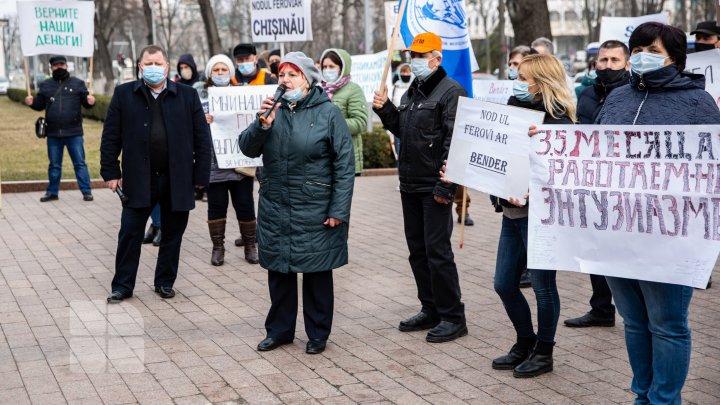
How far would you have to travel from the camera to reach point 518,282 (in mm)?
5758

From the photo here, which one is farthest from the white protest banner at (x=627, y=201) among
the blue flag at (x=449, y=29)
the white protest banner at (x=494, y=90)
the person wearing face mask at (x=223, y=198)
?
the white protest banner at (x=494, y=90)

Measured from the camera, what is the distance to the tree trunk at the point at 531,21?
57.8 ft

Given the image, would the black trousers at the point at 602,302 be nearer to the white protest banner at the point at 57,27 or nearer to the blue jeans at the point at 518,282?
the blue jeans at the point at 518,282

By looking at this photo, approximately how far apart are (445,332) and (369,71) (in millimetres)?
11295

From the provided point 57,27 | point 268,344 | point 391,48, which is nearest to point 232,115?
point 391,48

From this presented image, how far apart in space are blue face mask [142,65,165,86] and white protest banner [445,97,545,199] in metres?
2.64

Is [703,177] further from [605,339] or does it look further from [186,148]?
[186,148]

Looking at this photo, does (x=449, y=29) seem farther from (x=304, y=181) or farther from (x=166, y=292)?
(x=166, y=292)

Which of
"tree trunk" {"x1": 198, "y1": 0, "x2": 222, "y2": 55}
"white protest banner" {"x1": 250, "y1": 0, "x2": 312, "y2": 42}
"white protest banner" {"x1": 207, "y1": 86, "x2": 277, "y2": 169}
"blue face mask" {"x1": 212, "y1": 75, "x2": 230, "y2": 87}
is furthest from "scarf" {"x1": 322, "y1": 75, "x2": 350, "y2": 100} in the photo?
"tree trunk" {"x1": 198, "y1": 0, "x2": 222, "y2": 55}

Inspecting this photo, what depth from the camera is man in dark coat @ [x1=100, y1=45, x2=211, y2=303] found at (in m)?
7.68

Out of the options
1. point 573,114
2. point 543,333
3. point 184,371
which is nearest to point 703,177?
point 573,114

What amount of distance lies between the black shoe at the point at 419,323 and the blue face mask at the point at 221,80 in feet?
11.4

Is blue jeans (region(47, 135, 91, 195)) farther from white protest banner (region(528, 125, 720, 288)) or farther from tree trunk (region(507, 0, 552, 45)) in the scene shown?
white protest banner (region(528, 125, 720, 288))

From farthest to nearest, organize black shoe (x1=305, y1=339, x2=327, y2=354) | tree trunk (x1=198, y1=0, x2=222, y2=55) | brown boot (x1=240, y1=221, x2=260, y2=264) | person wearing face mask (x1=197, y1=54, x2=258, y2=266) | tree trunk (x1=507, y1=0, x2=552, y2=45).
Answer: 1. tree trunk (x1=198, y1=0, x2=222, y2=55)
2. tree trunk (x1=507, y1=0, x2=552, y2=45)
3. brown boot (x1=240, y1=221, x2=260, y2=264)
4. person wearing face mask (x1=197, y1=54, x2=258, y2=266)
5. black shoe (x1=305, y1=339, x2=327, y2=354)
